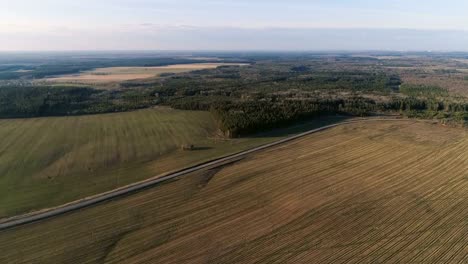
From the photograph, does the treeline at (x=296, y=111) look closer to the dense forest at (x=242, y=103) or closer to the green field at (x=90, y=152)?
the dense forest at (x=242, y=103)

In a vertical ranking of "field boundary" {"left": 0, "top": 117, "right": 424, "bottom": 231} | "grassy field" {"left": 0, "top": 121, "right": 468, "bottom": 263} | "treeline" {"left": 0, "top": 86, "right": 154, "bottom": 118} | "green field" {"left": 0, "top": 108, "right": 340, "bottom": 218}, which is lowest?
"grassy field" {"left": 0, "top": 121, "right": 468, "bottom": 263}

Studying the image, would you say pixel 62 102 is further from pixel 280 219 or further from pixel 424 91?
pixel 424 91

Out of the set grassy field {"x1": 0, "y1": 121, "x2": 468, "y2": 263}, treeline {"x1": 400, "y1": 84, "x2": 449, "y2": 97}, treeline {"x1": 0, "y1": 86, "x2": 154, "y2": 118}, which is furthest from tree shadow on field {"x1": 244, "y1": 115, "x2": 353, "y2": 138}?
treeline {"x1": 400, "y1": 84, "x2": 449, "y2": 97}

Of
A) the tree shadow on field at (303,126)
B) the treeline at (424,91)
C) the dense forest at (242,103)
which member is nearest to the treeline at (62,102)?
the dense forest at (242,103)

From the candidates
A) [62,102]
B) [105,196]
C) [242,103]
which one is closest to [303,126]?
[242,103]

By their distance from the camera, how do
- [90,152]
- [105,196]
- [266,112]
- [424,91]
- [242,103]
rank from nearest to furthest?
[105,196]
[90,152]
[266,112]
[242,103]
[424,91]

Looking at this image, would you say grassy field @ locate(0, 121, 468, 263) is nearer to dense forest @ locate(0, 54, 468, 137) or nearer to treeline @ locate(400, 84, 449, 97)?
dense forest @ locate(0, 54, 468, 137)

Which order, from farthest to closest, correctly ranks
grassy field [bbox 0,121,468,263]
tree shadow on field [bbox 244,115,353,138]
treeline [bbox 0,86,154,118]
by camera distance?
treeline [bbox 0,86,154,118] < tree shadow on field [bbox 244,115,353,138] < grassy field [bbox 0,121,468,263]
